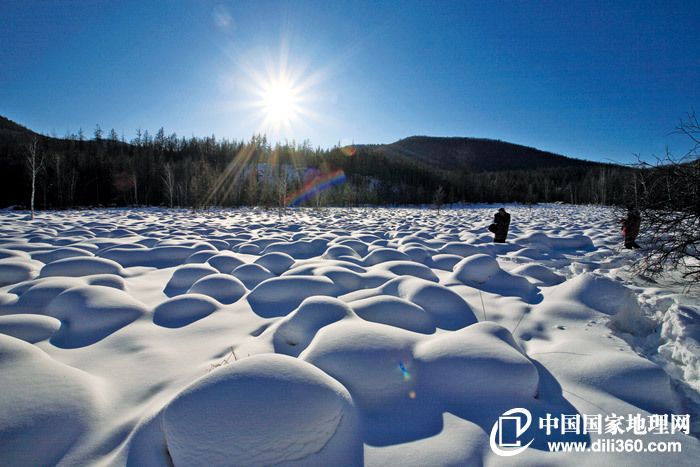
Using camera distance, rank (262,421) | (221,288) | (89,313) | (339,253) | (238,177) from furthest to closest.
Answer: (238,177) < (339,253) < (221,288) < (89,313) < (262,421)

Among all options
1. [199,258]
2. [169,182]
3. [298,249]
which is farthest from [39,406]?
[169,182]

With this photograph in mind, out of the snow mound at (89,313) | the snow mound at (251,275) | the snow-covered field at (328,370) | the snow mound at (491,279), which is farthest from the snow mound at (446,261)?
the snow mound at (89,313)

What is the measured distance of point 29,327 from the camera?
7.38 feet

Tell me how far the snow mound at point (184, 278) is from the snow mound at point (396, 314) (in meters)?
2.22

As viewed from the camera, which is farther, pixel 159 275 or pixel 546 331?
pixel 159 275

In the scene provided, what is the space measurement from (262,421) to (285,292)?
1949 millimetres

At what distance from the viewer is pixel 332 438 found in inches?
49.2

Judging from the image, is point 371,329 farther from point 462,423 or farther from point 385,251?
point 385,251

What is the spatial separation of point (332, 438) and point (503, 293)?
10.0 ft

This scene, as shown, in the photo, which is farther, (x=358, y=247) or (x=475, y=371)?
(x=358, y=247)

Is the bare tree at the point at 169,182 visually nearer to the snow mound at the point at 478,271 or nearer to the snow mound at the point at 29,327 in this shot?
the snow mound at the point at 29,327

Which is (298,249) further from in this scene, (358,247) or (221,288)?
(221,288)

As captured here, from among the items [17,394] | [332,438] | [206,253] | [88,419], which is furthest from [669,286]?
[206,253]

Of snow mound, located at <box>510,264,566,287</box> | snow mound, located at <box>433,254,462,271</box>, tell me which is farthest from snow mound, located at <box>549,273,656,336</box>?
snow mound, located at <box>433,254,462,271</box>
